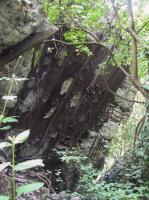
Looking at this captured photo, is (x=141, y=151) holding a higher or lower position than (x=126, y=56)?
lower

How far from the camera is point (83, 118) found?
782 centimetres

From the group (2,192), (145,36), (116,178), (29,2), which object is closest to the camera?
(2,192)

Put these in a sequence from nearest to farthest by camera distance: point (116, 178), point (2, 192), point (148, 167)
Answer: point (2, 192), point (148, 167), point (116, 178)

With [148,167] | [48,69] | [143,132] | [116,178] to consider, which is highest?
[48,69]

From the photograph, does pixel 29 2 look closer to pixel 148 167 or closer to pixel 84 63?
pixel 148 167

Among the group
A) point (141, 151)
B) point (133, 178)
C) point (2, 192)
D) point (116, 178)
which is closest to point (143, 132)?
point (141, 151)

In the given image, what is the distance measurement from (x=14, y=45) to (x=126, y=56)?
2.97 metres

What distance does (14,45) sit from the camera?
3146mm

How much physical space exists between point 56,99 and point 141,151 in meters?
3.87

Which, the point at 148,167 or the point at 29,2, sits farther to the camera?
the point at 148,167

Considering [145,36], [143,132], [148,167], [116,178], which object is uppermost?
[145,36]

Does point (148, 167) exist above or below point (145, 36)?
below

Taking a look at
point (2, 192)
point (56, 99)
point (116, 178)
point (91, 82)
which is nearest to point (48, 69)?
point (56, 99)

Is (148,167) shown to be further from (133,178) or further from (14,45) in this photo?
(14,45)
